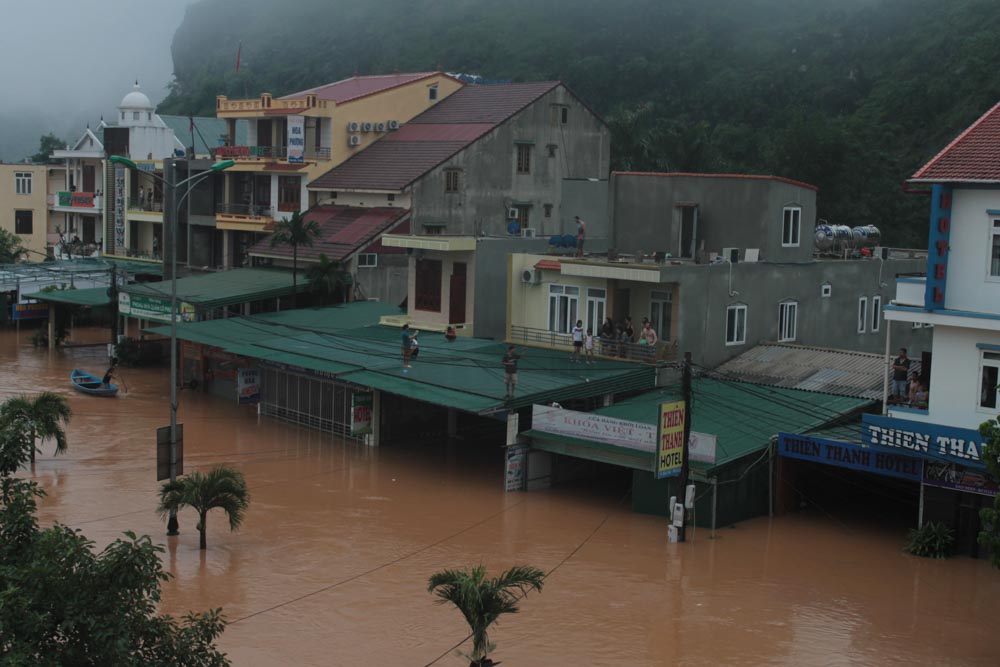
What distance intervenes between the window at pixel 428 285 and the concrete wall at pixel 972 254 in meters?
18.2

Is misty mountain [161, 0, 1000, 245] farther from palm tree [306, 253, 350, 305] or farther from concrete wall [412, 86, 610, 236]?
palm tree [306, 253, 350, 305]

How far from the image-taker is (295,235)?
44.2 metres

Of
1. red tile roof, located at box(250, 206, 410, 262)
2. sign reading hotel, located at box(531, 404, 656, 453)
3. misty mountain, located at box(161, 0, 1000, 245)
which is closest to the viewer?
sign reading hotel, located at box(531, 404, 656, 453)

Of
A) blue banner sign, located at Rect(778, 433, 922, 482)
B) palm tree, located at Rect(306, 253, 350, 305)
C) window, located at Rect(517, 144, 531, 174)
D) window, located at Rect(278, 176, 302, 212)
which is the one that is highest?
window, located at Rect(517, 144, 531, 174)

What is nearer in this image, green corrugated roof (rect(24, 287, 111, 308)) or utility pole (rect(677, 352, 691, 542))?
utility pole (rect(677, 352, 691, 542))

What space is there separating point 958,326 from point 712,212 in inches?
516

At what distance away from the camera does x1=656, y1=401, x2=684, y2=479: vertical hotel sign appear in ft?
81.7

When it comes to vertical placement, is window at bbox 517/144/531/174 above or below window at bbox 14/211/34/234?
above

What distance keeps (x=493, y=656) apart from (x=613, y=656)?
79.4 inches

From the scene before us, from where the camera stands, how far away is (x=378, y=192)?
151 feet

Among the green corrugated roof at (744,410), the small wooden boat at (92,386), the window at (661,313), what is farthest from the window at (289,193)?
the green corrugated roof at (744,410)

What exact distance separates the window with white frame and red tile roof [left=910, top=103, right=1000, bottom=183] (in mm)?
3530

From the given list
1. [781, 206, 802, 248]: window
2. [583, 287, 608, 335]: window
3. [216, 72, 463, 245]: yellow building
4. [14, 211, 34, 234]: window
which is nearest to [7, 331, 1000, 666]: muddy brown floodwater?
[583, 287, 608, 335]: window

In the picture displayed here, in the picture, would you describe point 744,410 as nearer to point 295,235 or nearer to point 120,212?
point 295,235
